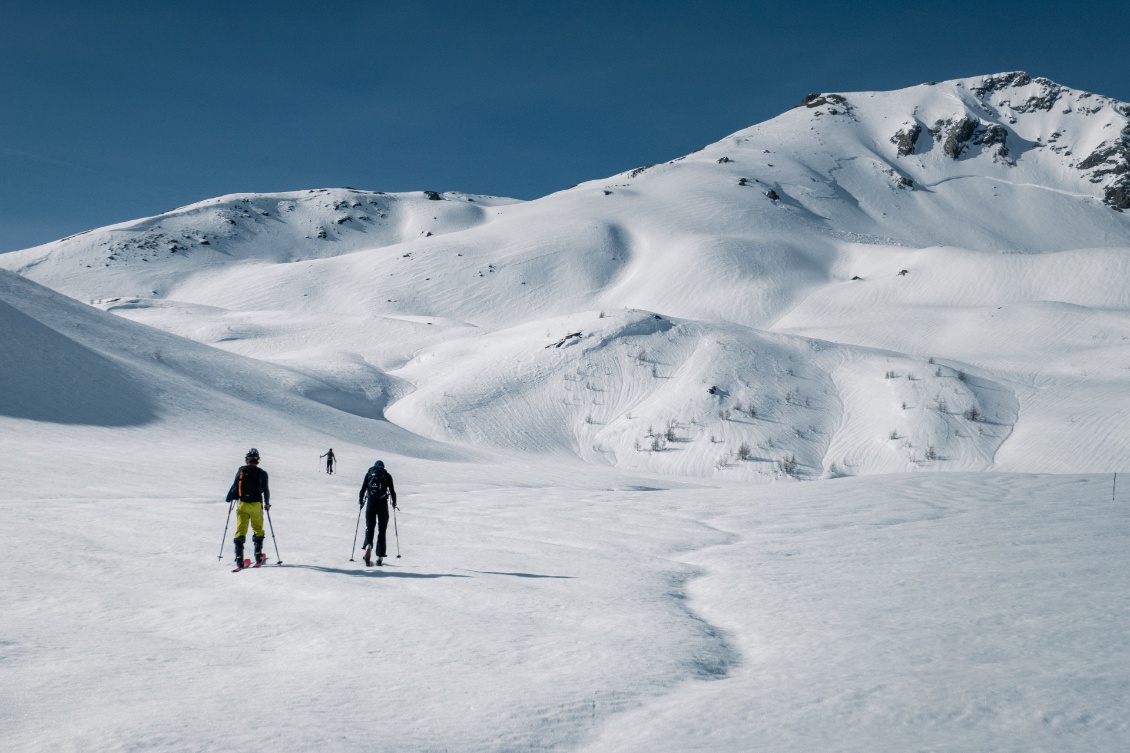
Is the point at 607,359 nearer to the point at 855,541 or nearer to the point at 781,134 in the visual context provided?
the point at 855,541

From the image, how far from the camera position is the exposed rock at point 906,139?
109 meters

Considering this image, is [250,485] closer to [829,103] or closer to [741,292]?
[741,292]

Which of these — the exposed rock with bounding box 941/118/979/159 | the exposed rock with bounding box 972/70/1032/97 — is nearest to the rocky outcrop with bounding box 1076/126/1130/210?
the exposed rock with bounding box 941/118/979/159

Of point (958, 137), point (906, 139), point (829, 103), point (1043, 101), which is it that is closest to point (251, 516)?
point (906, 139)

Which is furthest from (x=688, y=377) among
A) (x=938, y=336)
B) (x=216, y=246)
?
(x=216, y=246)

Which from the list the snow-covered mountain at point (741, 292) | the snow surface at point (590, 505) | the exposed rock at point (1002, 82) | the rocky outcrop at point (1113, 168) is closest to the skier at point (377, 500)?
the snow surface at point (590, 505)

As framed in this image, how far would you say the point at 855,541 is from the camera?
29.8 feet

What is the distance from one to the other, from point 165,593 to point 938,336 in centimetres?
4003

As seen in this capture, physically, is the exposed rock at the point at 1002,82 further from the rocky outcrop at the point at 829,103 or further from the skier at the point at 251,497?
the skier at the point at 251,497

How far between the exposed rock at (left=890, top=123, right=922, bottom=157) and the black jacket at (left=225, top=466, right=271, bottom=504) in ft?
392

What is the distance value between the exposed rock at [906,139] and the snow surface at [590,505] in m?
53.1

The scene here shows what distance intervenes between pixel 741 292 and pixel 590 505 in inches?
1838

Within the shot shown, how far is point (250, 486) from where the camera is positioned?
28.7ft

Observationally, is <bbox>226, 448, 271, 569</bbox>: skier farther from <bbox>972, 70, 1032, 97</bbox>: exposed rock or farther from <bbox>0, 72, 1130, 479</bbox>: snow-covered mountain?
<bbox>972, 70, 1032, 97</bbox>: exposed rock
